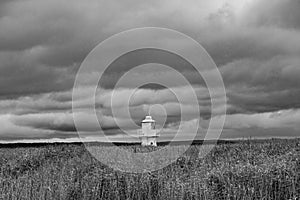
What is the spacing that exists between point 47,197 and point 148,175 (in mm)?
3208

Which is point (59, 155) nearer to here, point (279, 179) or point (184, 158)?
point (184, 158)

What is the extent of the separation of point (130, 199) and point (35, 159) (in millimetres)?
11490

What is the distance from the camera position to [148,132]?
34125 mm

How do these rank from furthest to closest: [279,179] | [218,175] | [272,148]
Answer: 1. [272,148]
2. [218,175]
3. [279,179]

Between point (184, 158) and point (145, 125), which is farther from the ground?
point (145, 125)

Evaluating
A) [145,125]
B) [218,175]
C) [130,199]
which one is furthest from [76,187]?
[145,125]

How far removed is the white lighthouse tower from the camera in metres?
33.7

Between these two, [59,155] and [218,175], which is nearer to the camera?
[218,175]

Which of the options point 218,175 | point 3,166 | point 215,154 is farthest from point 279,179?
point 3,166

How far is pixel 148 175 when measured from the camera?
1357 centimetres

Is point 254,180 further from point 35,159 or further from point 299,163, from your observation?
point 35,159

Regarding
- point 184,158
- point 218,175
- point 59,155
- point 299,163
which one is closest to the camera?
point 218,175

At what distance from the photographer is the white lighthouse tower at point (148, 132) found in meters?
33.7

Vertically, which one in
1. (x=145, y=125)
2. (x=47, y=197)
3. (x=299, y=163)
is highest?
(x=145, y=125)
